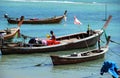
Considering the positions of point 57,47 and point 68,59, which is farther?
point 57,47

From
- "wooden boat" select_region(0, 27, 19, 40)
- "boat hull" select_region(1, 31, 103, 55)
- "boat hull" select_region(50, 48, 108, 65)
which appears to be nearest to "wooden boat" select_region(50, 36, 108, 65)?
"boat hull" select_region(50, 48, 108, 65)

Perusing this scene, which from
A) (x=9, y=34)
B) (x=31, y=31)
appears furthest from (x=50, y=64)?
(x=31, y=31)

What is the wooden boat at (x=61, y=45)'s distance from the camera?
76.1 feet

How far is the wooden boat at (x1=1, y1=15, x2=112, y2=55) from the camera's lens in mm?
23203

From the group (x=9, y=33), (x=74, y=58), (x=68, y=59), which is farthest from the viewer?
(x=9, y=33)

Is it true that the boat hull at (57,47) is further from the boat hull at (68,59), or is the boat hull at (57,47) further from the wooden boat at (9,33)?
the wooden boat at (9,33)

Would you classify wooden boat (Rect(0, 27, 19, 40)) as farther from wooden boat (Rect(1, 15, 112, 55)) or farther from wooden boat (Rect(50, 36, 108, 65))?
wooden boat (Rect(50, 36, 108, 65))

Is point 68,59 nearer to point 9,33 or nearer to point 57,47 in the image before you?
point 57,47

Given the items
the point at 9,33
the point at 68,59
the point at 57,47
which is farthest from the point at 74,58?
the point at 9,33

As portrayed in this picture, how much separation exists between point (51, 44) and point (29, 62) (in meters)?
2.74

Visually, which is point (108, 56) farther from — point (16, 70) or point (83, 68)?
point (16, 70)

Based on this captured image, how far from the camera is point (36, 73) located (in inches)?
766

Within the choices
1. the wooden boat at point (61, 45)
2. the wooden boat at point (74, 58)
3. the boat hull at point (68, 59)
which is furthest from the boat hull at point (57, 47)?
the boat hull at point (68, 59)

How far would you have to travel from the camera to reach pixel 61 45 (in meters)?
24.2
